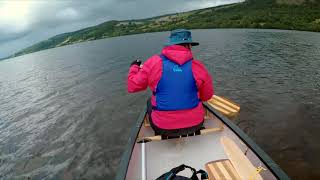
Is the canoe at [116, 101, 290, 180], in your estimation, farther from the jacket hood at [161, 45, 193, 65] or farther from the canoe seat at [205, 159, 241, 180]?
the jacket hood at [161, 45, 193, 65]

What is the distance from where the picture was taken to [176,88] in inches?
244

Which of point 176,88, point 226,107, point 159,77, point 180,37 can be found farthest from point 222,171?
point 226,107

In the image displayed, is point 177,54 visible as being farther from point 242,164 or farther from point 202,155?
point 202,155

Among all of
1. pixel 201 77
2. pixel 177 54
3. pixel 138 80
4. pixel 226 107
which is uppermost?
pixel 177 54

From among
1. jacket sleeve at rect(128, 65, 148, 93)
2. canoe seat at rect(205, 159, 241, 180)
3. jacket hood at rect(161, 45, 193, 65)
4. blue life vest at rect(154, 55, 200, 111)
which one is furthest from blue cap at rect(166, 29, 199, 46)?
canoe seat at rect(205, 159, 241, 180)

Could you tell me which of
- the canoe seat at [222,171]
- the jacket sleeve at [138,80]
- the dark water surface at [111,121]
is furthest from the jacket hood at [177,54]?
the dark water surface at [111,121]

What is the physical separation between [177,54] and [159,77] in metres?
0.64

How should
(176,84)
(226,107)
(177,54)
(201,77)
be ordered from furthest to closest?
(226,107) → (201,77) → (176,84) → (177,54)

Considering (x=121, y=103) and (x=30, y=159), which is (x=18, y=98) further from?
(x=30, y=159)

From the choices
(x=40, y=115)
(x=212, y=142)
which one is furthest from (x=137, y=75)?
(x=40, y=115)

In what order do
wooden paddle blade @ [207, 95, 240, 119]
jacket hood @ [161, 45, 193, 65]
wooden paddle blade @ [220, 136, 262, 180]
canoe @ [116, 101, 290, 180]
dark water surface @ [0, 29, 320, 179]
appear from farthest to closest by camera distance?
dark water surface @ [0, 29, 320, 179]
wooden paddle blade @ [207, 95, 240, 119]
jacket hood @ [161, 45, 193, 65]
canoe @ [116, 101, 290, 180]
wooden paddle blade @ [220, 136, 262, 180]

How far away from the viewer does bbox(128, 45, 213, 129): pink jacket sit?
6055 millimetres

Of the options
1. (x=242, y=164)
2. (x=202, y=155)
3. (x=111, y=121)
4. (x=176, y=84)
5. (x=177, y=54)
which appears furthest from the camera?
(x=111, y=121)

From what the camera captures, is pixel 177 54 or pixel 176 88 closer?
pixel 177 54
